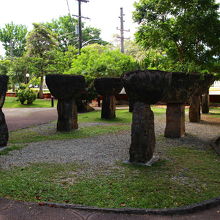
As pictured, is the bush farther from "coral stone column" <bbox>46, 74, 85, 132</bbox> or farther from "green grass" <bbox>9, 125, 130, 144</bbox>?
"coral stone column" <bbox>46, 74, 85, 132</bbox>

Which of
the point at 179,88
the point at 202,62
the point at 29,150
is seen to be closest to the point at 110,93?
the point at 202,62

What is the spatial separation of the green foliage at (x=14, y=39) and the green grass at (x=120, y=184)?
134ft

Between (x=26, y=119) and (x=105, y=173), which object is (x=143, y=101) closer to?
(x=105, y=173)

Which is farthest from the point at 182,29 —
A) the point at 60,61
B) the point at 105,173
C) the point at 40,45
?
the point at 40,45

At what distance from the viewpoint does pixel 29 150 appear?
6672 millimetres

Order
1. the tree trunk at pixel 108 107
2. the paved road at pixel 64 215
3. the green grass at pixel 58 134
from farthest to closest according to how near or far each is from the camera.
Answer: the tree trunk at pixel 108 107
the green grass at pixel 58 134
the paved road at pixel 64 215

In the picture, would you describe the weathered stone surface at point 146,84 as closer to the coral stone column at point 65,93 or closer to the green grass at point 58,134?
the green grass at point 58,134

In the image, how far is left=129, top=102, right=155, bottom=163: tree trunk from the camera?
17.2 ft

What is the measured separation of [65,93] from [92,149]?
274 cm

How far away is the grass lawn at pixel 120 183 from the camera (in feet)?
12.2

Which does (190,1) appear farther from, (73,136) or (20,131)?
(20,131)

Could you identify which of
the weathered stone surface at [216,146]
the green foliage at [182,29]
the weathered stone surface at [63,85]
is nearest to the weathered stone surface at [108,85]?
the green foliage at [182,29]

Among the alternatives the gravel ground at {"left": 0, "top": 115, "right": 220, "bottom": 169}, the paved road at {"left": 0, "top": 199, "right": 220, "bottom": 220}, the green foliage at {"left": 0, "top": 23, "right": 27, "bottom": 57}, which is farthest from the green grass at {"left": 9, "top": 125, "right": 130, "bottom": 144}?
the green foliage at {"left": 0, "top": 23, "right": 27, "bottom": 57}

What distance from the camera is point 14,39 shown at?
4272 cm
